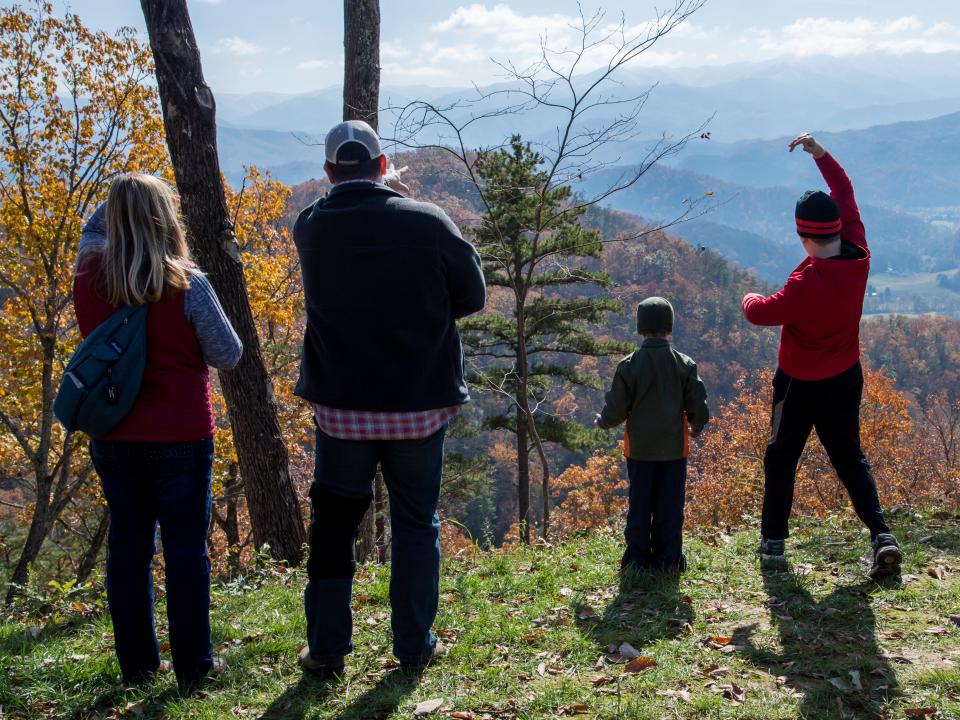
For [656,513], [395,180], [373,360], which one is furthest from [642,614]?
[395,180]

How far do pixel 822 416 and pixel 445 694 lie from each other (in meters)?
2.56

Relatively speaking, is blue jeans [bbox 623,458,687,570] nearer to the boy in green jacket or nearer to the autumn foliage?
the boy in green jacket

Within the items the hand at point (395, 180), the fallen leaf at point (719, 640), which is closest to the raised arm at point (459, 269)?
the hand at point (395, 180)

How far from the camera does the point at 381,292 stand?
8.50 ft

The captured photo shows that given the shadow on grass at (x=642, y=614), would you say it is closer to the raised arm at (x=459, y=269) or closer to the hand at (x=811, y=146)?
the raised arm at (x=459, y=269)

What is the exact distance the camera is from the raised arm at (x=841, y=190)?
3.90 m

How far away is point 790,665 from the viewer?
9.84ft

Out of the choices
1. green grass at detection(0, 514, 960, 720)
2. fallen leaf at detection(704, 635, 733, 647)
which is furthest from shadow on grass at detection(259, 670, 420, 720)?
fallen leaf at detection(704, 635, 733, 647)

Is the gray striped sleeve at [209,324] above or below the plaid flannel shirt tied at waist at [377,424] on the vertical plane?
above

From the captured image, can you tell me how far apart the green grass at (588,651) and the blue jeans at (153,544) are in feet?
0.49

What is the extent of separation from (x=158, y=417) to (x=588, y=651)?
2102 mm

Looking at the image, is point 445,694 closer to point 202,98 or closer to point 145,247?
point 145,247

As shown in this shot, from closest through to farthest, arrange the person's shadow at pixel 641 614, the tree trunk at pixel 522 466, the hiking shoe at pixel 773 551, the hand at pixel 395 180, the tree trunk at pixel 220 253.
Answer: the hand at pixel 395 180
the person's shadow at pixel 641 614
the hiking shoe at pixel 773 551
the tree trunk at pixel 220 253
the tree trunk at pixel 522 466

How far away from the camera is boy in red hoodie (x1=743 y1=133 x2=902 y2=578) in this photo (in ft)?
12.2
